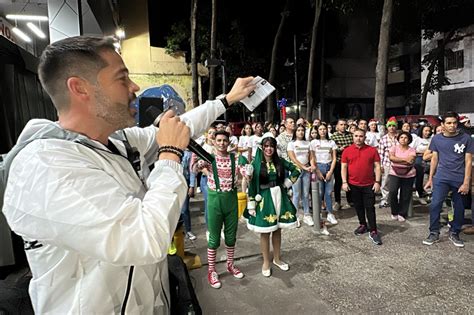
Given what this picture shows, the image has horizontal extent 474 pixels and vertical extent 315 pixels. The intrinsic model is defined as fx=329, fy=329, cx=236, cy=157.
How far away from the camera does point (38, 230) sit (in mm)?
958

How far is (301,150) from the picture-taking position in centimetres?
627

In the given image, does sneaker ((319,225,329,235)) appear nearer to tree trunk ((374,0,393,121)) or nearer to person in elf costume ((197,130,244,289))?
person in elf costume ((197,130,244,289))

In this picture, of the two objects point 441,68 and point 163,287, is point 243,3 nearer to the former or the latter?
point 441,68

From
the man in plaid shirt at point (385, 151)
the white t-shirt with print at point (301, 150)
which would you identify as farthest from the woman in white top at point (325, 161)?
the man in plaid shirt at point (385, 151)

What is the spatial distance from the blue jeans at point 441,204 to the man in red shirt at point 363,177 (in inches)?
32.1

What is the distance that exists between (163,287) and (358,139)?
4785 mm

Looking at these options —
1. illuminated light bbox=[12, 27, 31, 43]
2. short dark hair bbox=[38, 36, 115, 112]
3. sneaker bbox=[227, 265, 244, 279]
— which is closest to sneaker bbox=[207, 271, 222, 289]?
sneaker bbox=[227, 265, 244, 279]

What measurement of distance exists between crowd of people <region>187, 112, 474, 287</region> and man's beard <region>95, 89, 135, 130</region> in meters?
3.07

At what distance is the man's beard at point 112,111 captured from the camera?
115 centimetres

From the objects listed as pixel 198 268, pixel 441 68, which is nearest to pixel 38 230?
pixel 198 268

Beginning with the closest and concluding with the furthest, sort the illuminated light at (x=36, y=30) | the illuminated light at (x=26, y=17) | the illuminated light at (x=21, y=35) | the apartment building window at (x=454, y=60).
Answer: the illuminated light at (x=26, y=17) → the illuminated light at (x=36, y=30) → the illuminated light at (x=21, y=35) → the apartment building window at (x=454, y=60)

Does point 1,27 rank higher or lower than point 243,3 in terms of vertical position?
lower

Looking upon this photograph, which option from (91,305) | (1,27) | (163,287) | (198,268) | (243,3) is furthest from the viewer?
(243,3)

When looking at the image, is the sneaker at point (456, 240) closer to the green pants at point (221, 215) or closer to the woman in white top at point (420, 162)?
the woman in white top at point (420, 162)
